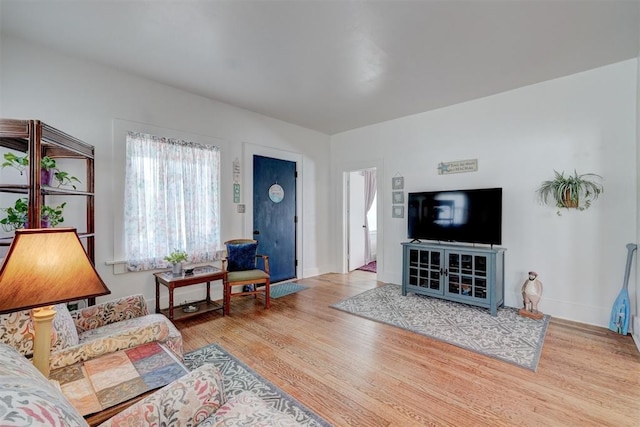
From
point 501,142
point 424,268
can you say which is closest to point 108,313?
point 424,268

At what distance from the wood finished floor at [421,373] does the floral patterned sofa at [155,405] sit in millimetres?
867

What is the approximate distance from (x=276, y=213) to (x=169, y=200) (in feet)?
5.65

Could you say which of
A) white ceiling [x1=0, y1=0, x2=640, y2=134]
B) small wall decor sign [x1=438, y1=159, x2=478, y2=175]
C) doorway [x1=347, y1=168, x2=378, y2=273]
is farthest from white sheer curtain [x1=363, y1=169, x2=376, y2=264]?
white ceiling [x1=0, y1=0, x2=640, y2=134]

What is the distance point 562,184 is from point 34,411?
428 centimetres

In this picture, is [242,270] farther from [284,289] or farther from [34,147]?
[34,147]

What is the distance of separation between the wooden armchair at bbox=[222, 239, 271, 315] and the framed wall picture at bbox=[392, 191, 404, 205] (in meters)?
2.38

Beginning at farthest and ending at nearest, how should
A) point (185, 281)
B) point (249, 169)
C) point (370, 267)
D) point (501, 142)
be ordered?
1. point (370, 267)
2. point (249, 169)
3. point (501, 142)
4. point (185, 281)

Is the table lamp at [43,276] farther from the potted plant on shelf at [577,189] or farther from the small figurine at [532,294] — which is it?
the potted plant on shelf at [577,189]

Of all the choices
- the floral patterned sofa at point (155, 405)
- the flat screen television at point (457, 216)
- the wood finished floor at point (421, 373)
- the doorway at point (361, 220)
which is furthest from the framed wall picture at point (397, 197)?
the floral patterned sofa at point (155, 405)

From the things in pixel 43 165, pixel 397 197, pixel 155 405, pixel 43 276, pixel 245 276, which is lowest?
pixel 245 276

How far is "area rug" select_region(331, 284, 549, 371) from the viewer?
2.57 metres

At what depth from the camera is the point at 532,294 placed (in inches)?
129

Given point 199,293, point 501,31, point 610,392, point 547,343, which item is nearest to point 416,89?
point 501,31

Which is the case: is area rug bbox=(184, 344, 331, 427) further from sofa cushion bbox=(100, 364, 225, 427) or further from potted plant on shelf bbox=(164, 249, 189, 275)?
potted plant on shelf bbox=(164, 249, 189, 275)
